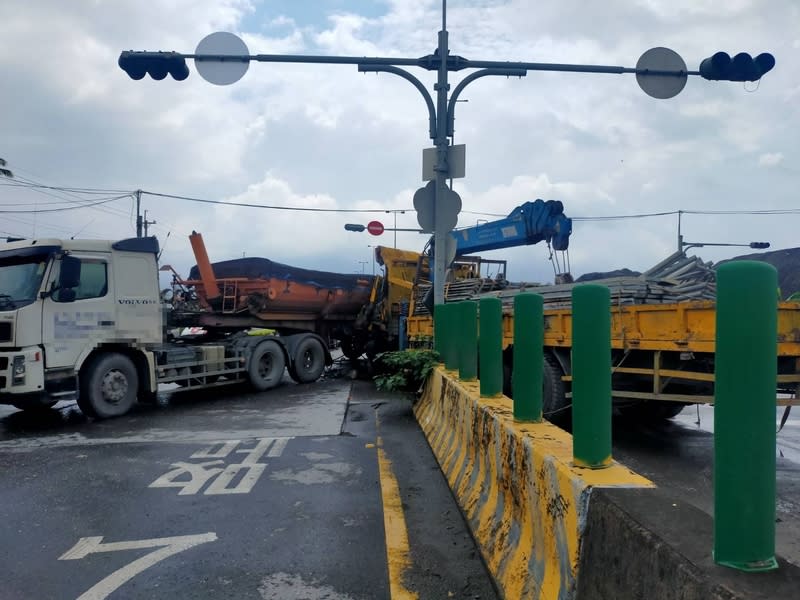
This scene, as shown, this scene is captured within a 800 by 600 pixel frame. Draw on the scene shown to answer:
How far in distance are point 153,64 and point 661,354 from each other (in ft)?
23.8

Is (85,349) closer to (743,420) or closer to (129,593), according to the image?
(129,593)

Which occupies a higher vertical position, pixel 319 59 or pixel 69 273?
pixel 319 59

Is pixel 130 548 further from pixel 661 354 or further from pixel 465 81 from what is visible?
pixel 465 81

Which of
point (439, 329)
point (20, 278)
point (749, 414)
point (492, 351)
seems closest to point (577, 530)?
point (749, 414)

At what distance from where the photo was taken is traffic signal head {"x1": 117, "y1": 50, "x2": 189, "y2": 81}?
836 cm

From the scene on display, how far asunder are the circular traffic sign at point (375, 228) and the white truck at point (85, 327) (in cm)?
1375

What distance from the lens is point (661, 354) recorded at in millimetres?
6695

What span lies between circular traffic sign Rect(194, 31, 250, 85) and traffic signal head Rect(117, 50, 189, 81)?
9.1 inches

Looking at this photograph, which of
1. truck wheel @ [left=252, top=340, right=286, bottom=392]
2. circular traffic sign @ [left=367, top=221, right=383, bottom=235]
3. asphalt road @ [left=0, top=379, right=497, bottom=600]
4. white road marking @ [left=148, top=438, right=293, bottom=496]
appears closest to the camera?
asphalt road @ [left=0, top=379, right=497, bottom=600]

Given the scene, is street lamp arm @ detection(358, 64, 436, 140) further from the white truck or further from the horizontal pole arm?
the white truck

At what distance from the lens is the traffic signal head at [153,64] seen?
8359mm

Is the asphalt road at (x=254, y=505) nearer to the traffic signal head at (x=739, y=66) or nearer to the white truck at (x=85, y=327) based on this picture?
the white truck at (x=85, y=327)

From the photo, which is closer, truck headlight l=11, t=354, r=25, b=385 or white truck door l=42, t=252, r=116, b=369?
truck headlight l=11, t=354, r=25, b=385

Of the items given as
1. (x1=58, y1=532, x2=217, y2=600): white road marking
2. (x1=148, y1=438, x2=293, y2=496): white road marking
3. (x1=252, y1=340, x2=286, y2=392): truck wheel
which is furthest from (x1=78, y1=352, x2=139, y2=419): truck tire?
(x1=58, y1=532, x2=217, y2=600): white road marking
